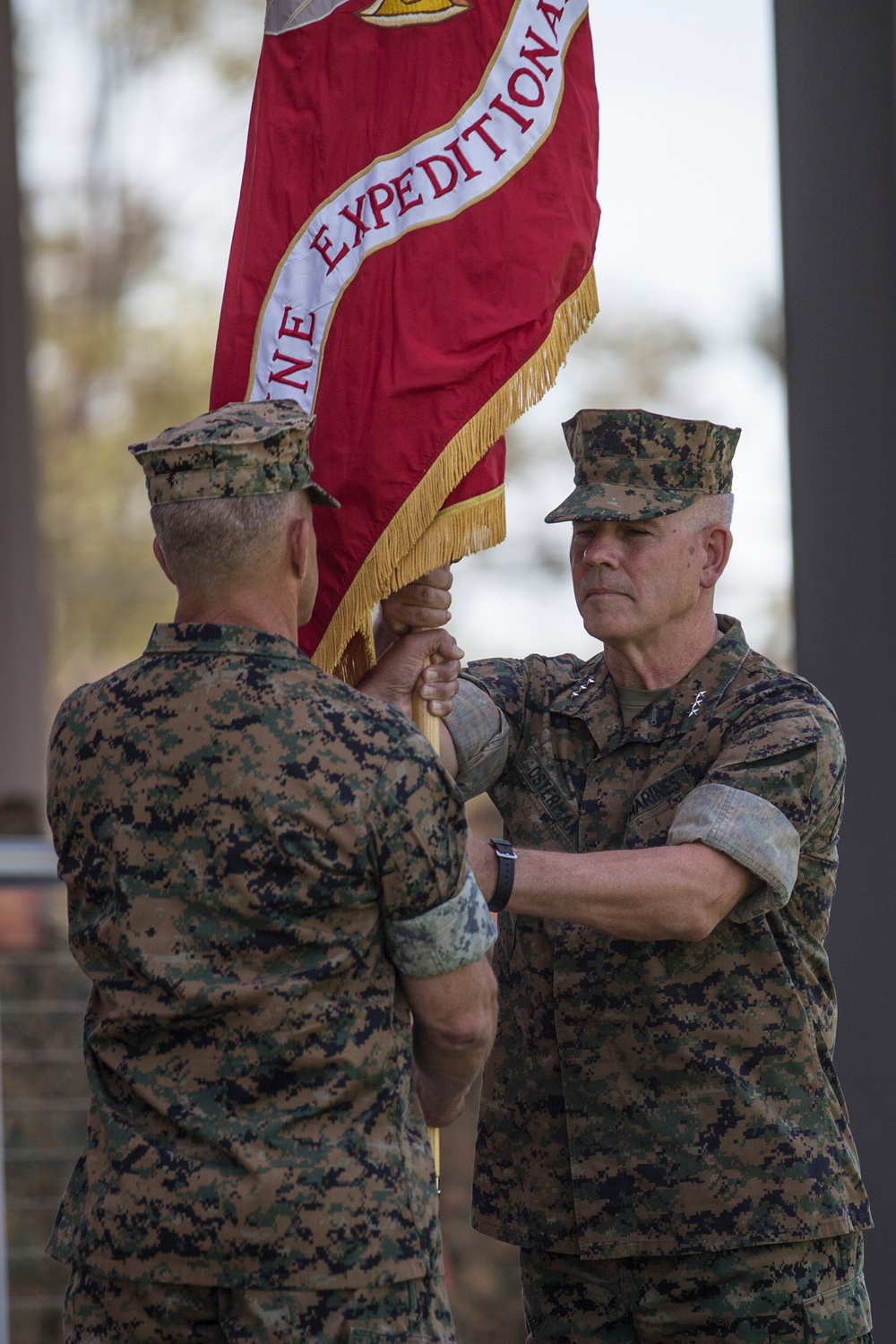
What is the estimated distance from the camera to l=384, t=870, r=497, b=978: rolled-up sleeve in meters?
1.75

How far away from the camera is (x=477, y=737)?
98.7 inches

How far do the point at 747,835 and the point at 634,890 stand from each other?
0.58 ft

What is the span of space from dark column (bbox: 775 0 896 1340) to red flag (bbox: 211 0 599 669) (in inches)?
33.6

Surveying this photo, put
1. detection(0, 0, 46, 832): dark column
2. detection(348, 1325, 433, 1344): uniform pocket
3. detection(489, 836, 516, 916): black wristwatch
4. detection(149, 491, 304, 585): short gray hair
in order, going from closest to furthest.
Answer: detection(348, 1325, 433, 1344): uniform pocket < detection(149, 491, 304, 585): short gray hair < detection(489, 836, 516, 916): black wristwatch < detection(0, 0, 46, 832): dark column

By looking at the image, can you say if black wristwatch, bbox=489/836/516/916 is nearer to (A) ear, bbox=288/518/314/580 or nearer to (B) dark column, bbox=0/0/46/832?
(A) ear, bbox=288/518/314/580

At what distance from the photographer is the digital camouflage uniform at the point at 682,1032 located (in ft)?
7.39

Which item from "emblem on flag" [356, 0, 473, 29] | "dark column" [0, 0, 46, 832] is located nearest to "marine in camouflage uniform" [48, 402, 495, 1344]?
"emblem on flag" [356, 0, 473, 29]

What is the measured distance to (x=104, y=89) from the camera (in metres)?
8.31

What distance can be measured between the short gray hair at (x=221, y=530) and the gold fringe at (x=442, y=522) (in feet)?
1.98

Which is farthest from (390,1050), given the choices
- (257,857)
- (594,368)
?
(594,368)

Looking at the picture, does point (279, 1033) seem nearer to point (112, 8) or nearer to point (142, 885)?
point (142, 885)

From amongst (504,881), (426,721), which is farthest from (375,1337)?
(426,721)

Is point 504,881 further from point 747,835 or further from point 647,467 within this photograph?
point 647,467

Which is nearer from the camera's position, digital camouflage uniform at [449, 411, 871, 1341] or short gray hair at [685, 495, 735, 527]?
digital camouflage uniform at [449, 411, 871, 1341]
